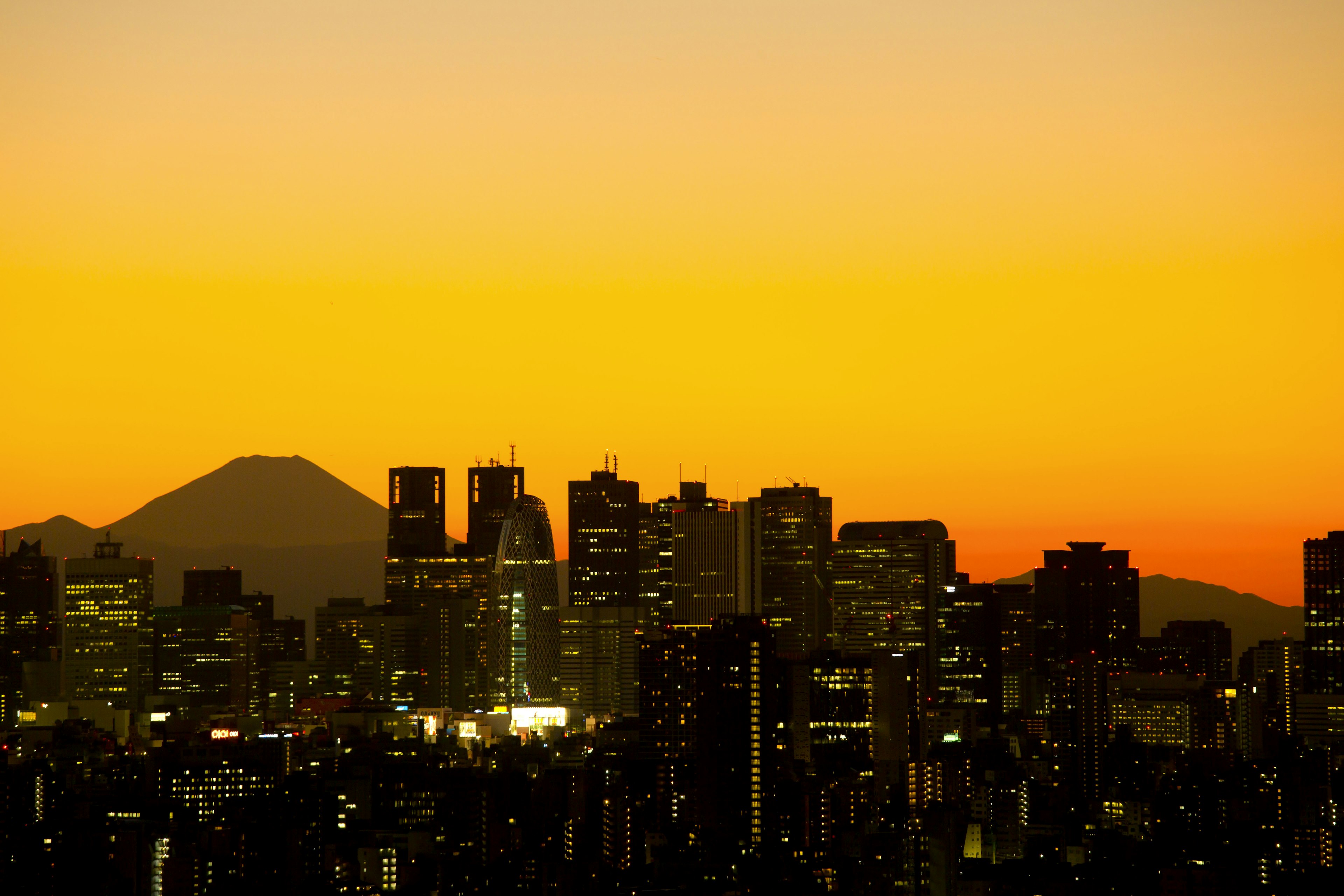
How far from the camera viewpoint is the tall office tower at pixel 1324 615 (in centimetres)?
9731

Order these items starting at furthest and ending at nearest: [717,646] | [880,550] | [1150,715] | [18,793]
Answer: [880,550], [1150,715], [717,646], [18,793]

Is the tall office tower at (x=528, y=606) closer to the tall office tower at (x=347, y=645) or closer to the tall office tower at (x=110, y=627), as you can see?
the tall office tower at (x=347, y=645)

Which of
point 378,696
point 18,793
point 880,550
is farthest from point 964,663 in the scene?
point 18,793

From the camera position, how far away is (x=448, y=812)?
202 ft

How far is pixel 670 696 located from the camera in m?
70.3

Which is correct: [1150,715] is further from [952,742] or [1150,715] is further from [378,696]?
[378,696]

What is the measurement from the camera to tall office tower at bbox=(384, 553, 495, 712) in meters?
Answer: 113

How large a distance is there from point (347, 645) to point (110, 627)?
1322 cm

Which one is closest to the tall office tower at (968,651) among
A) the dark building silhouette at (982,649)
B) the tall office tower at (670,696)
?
the dark building silhouette at (982,649)

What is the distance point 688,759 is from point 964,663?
46416 mm

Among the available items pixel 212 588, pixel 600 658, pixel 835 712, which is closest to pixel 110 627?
pixel 212 588

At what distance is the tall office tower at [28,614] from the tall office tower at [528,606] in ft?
66.4

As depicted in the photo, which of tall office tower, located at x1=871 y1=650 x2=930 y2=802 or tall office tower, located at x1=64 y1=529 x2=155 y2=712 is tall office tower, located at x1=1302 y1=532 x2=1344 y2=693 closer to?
tall office tower, located at x1=871 y1=650 x2=930 y2=802

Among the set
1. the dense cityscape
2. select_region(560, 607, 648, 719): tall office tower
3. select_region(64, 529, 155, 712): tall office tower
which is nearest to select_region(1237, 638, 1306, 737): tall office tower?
the dense cityscape
